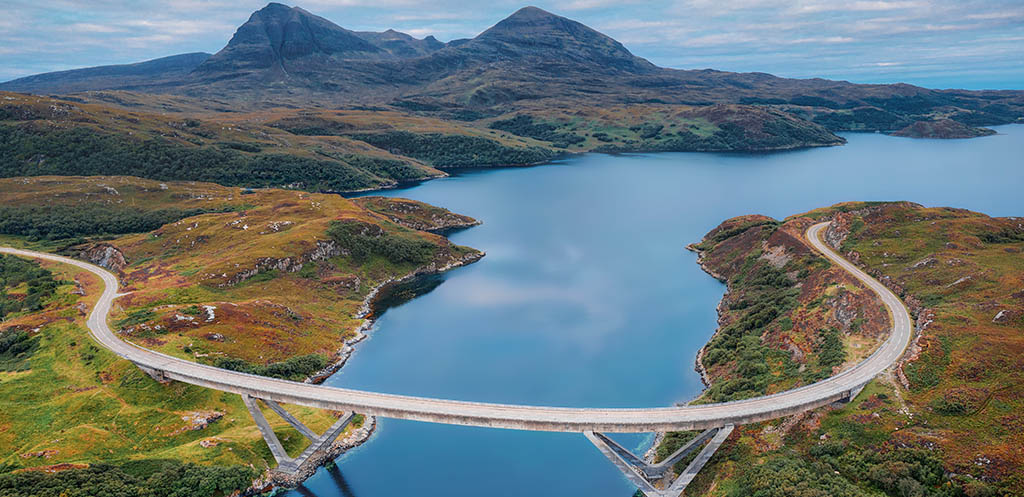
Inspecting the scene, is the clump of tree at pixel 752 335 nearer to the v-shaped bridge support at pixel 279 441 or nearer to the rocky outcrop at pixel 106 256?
the v-shaped bridge support at pixel 279 441

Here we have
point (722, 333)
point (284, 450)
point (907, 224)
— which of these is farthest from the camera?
point (907, 224)

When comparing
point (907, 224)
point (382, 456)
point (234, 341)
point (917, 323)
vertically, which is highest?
point (907, 224)

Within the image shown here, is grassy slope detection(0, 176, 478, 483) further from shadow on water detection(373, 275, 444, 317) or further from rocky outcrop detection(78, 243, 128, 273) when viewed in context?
shadow on water detection(373, 275, 444, 317)

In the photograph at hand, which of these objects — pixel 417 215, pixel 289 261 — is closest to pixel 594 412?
pixel 289 261

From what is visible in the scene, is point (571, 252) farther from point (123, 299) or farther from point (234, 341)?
point (123, 299)

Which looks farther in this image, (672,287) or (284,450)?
(672,287)

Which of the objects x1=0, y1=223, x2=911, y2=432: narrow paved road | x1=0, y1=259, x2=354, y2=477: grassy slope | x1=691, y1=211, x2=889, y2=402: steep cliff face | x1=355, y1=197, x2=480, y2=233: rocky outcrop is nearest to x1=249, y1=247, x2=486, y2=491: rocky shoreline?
x1=0, y1=259, x2=354, y2=477: grassy slope

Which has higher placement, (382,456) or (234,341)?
(234,341)

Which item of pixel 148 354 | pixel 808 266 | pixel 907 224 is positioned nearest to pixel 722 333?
pixel 808 266
